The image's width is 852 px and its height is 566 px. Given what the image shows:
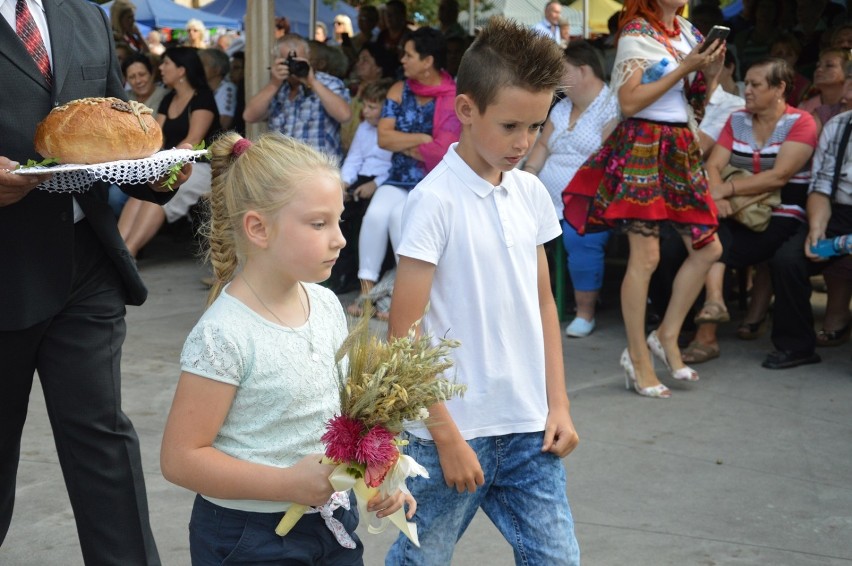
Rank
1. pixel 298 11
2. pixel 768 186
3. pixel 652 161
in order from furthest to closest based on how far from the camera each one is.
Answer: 1. pixel 298 11
2. pixel 768 186
3. pixel 652 161

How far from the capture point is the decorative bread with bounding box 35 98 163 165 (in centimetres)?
280

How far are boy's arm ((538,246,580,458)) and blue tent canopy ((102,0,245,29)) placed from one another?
16.8 meters

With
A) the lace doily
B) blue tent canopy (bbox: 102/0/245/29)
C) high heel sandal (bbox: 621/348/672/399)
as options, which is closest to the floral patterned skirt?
high heel sandal (bbox: 621/348/672/399)

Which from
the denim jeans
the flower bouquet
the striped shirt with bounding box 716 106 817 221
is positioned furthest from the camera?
the striped shirt with bounding box 716 106 817 221

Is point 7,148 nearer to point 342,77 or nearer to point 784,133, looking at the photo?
point 784,133

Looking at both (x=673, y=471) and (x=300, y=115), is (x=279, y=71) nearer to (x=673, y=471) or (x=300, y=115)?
(x=300, y=115)

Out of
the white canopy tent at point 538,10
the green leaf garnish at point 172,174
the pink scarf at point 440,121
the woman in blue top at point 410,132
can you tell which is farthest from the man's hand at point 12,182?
the white canopy tent at point 538,10

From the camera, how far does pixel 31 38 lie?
299cm

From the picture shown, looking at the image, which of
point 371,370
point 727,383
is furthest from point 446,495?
point 727,383

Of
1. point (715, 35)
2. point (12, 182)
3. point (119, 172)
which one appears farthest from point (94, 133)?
point (715, 35)

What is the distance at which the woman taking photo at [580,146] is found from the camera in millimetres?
7457

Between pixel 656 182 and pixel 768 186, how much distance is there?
143 centimetres

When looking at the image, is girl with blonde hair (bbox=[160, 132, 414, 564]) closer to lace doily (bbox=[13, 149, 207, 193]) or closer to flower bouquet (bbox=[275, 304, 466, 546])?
flower bouquet (bbox=[275, 304, 466, 546])

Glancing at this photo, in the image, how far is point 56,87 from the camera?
2990mm
